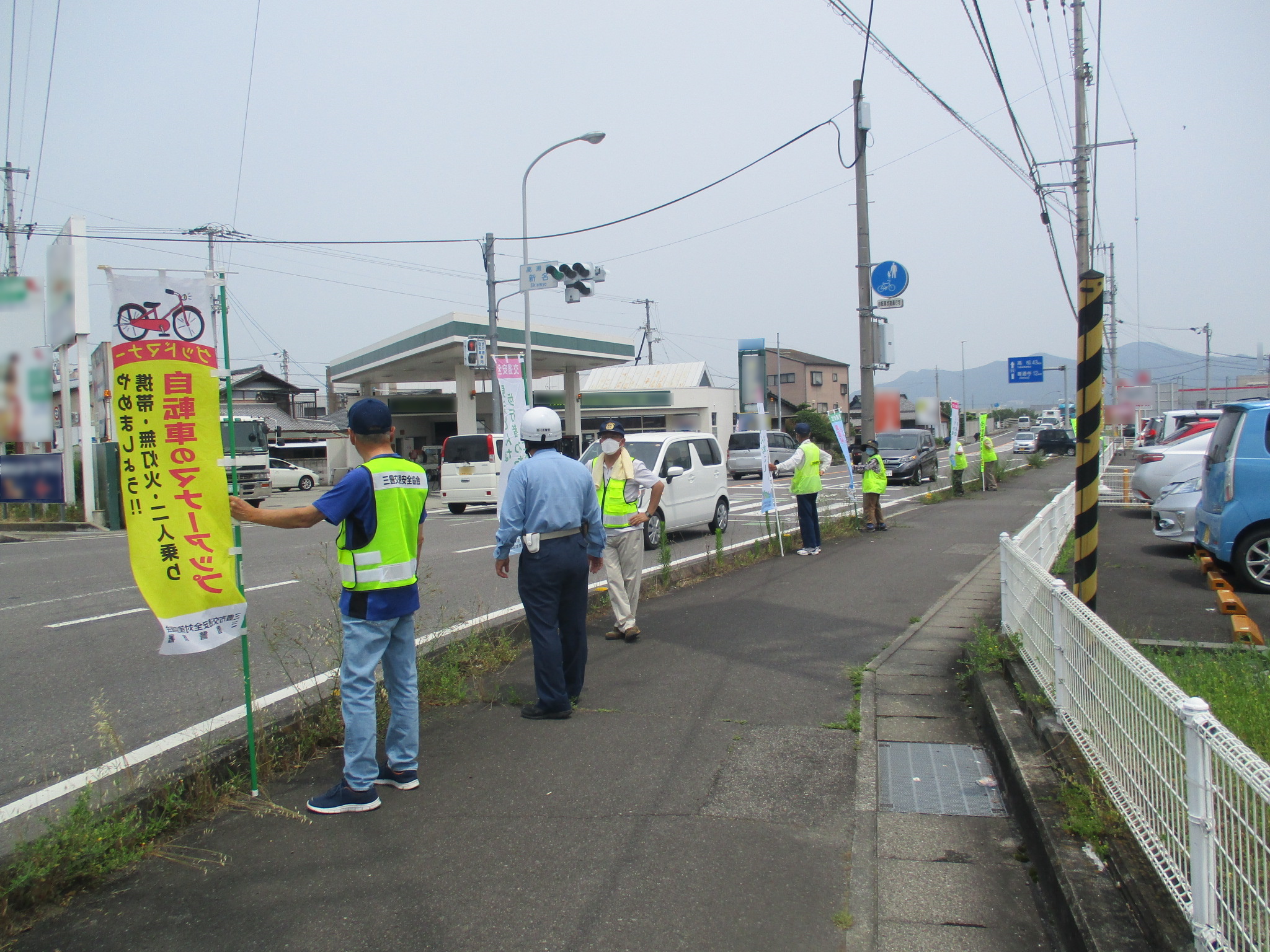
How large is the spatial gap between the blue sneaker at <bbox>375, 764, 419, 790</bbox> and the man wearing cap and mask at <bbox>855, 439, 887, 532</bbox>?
11137 millimetres

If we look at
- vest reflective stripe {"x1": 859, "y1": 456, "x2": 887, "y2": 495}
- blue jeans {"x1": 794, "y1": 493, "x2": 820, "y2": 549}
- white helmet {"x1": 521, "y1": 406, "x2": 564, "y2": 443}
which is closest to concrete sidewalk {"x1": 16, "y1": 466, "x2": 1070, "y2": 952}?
white helmet {"x1": 521, "y1": 406, "x2": 564, "y2": 443}

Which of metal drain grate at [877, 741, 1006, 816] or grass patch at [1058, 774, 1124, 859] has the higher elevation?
grass patch at [1058, 774, 1124, 859]

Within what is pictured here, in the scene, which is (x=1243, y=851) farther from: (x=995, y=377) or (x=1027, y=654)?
(x=995, y=377)

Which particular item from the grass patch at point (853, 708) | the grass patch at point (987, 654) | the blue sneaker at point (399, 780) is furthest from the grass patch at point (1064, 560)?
the blue sneaker at point (399, 780)

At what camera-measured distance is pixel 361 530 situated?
3.84 m

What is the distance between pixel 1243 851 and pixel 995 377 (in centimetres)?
17167

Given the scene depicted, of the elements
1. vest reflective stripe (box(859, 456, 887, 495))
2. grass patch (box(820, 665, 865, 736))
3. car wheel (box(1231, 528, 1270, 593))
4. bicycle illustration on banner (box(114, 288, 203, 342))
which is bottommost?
grass patch (box(820, 665, 865, 736))

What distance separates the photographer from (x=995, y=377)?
160 metres

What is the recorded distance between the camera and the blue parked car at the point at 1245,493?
823 cm

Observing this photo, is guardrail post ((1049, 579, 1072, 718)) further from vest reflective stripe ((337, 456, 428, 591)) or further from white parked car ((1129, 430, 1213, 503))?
white parked car ((1129, 430, 1213, 503))

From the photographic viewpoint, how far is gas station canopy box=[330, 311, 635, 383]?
28500mm

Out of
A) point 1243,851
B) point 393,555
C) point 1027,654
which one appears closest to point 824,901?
point 1243,851

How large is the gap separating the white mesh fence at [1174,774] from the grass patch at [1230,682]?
0.60 meters

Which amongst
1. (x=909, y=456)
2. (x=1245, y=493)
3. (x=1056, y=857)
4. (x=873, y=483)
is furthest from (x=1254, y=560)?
(x=909, y=456)
